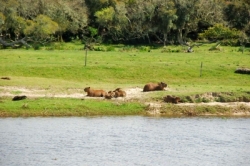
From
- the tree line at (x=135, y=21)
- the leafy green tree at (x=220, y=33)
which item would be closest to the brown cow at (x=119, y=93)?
the tree line at (x=135, y=21)

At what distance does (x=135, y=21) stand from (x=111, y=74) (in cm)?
Result: 2955

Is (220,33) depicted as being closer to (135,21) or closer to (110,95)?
(135,21)

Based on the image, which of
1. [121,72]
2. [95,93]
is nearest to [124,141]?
[95,93]

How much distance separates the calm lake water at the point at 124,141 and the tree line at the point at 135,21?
1433 inches

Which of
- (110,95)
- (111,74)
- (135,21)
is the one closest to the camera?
(110,95)

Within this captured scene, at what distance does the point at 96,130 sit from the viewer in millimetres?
27406

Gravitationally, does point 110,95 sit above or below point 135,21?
below

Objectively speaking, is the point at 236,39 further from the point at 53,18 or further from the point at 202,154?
the point at 202,154

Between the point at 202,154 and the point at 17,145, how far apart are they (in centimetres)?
686

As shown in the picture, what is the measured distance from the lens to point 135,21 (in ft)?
236

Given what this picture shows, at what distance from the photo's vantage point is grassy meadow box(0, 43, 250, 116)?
32.5 metres

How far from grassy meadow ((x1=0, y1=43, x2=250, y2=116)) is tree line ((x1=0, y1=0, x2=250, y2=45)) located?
41.8 ft

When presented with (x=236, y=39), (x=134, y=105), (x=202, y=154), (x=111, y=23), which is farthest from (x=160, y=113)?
(x=111, y=23)

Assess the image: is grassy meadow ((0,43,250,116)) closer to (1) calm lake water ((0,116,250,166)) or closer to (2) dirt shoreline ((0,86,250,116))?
(2) dirt shoreline ((0,86,250,116))
